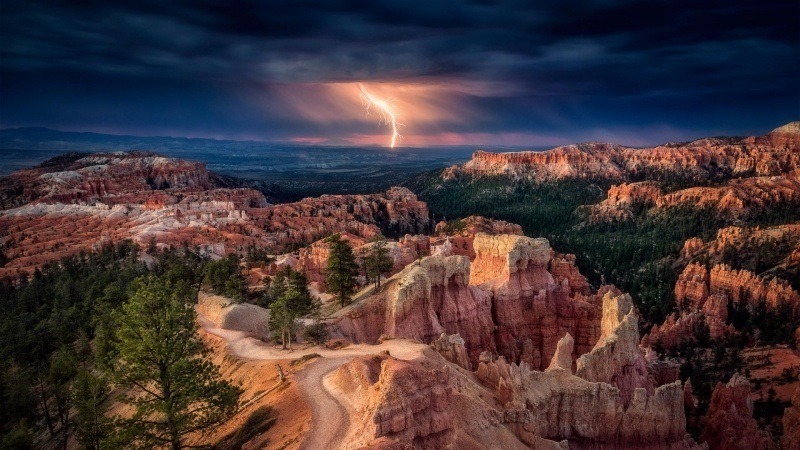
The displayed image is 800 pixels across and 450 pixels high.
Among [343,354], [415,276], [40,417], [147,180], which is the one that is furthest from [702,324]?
[147,180]

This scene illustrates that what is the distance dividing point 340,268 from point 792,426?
3189 centimetres

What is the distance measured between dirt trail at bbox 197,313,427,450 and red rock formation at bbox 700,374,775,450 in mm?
19800

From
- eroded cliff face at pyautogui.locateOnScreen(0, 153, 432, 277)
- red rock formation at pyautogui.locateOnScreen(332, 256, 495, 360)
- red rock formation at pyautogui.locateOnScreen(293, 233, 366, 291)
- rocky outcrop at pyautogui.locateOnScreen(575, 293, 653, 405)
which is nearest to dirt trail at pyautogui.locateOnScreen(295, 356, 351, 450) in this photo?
red rock formation at pyautogui.locateOnScreen(332, 256, 495, 360)

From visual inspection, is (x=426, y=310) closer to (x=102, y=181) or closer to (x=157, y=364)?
(x=157, y=364)

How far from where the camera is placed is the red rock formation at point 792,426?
29.3 metres

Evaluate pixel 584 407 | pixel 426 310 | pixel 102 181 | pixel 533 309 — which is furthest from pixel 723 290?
pixel 102 181

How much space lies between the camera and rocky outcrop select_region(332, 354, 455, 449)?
49.9 ft

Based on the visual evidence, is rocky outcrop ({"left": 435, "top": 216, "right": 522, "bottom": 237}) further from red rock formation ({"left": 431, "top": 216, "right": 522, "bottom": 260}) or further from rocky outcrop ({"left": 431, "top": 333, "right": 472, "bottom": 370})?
rocky outcrop ({"left": 431, "top": 333, "right": 472, "bottom": 370})

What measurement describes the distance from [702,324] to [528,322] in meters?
31.3

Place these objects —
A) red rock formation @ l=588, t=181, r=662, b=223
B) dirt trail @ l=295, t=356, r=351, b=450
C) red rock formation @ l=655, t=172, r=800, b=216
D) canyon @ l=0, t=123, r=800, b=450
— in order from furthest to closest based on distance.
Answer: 1. red rock formation @ l=588, t=181, r=662, b=223
2. red rock formation @ l=655, t=172, r=800, b=216
3. canyon @ l=0, t=123, r=800, b=450
4. dirt trail @ l=295, t=356, r=351, b=450

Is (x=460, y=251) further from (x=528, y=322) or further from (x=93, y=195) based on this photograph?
(x=93, y=195)

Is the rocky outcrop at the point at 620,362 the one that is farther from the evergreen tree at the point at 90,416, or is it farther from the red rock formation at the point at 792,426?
the evergreen tree at the point at 90,416

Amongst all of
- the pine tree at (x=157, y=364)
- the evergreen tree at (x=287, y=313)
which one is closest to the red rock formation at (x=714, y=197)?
the evergreen tree at (x=287, y=313)

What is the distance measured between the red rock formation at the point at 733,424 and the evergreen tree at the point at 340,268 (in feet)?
86.7
